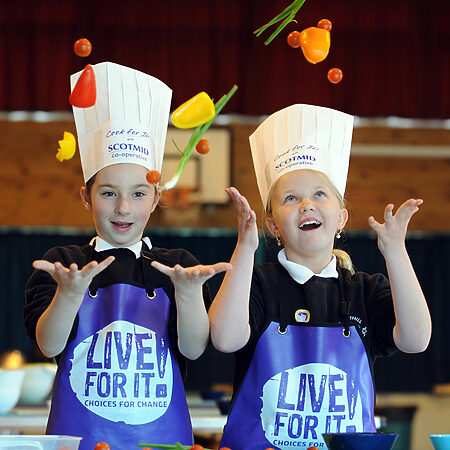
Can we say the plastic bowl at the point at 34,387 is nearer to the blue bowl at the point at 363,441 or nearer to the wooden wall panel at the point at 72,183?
the blue bowl at the point at 363,441

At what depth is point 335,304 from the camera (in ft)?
5.23

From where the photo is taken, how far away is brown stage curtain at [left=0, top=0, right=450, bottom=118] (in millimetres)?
6109

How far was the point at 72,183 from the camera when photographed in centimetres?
619

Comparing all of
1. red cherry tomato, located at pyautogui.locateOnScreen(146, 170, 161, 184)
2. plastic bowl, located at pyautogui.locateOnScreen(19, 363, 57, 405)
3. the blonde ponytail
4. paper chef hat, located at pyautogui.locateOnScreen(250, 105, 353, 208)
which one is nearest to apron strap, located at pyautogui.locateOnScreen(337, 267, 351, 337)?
the blonde ponytail

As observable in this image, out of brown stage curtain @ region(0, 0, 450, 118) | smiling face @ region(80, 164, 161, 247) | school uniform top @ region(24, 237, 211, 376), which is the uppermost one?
brown stage curtain @ region(0, 0, 450, 118)

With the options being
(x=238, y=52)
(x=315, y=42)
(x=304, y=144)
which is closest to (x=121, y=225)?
A: (x=304, y=144)

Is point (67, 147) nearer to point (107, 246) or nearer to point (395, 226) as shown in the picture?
point (107, 246)

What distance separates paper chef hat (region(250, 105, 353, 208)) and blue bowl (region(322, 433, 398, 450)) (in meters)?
0.67

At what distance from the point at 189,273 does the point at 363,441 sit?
405mm

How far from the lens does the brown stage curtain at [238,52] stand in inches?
241

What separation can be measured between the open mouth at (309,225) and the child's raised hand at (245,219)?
0.20 m

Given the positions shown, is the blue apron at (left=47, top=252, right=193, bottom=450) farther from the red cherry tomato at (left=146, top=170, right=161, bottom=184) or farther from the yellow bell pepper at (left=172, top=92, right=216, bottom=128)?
the yellow bell pepper at (left=172, top=92, right=216, bottom=128)

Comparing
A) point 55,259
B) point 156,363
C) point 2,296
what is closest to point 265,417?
point 156,363

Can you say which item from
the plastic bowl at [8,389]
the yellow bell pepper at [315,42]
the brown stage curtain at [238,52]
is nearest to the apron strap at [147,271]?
the yellow bell pepper at [315,42]
